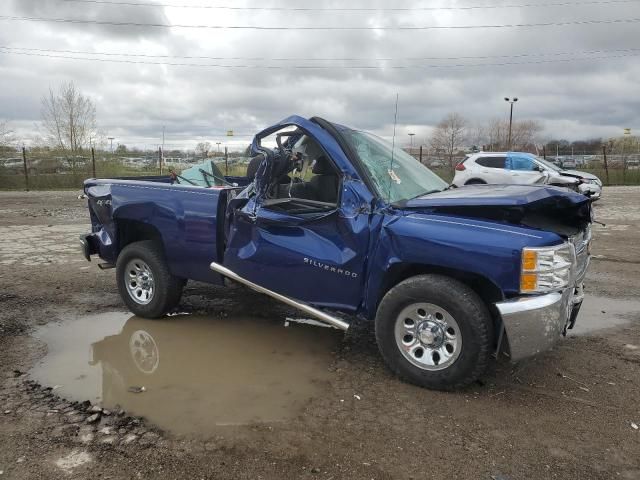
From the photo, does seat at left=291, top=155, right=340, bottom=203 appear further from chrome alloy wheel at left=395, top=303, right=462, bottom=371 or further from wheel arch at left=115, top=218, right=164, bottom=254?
wheel arch at left=115, top=218, right=164, bottom=254

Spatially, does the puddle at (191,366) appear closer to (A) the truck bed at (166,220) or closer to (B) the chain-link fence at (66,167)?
(A) the truck bed at (166,220)

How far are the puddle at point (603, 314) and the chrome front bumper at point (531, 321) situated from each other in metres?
1.83

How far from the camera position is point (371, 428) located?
133 inches

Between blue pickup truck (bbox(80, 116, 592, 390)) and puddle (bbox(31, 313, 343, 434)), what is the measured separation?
472 mm

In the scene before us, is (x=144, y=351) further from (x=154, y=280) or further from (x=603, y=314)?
(x=603, y=314)

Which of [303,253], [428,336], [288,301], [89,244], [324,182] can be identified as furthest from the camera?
[89,244]

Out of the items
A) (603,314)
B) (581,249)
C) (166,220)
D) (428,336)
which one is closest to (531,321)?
(428,336)

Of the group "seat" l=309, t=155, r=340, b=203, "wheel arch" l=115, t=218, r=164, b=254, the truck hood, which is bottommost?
"wheel arch" l=115, t=218, r=164, b=254

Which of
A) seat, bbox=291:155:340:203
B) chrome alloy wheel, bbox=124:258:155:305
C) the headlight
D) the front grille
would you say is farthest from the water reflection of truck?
the front grille

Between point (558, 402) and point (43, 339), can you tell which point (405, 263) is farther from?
point (43, 339)

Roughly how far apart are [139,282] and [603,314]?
5.01 m

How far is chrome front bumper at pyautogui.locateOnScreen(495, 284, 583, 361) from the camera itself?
343 centimetres

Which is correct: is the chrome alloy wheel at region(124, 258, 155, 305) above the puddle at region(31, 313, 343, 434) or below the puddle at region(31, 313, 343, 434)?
above

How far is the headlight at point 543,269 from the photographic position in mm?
3439
